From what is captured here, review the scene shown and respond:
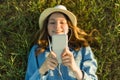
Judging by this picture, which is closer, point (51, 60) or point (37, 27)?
point (51, 60)

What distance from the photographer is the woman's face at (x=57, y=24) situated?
372cm

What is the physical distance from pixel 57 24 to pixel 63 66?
0.39 m

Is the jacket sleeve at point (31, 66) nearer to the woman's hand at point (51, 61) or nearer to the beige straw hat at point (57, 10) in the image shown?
the beige straw hat at point (57, 10)

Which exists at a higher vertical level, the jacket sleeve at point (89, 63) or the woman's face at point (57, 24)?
the woman's face at point (57, 24)

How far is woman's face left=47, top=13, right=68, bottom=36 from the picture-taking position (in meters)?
3.72

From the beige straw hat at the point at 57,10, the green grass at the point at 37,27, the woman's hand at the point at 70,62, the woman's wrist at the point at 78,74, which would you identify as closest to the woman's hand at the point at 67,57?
the woman's hand at the point at 70,62

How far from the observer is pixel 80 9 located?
4098 millimetres

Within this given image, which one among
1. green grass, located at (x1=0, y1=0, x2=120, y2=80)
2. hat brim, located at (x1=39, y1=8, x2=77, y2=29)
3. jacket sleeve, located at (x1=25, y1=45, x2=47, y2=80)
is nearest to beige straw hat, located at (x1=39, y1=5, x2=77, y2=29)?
hat brim, located at (x1=39, y1=8, x2=77, y2=29)

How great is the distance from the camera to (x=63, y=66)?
378 centimetres

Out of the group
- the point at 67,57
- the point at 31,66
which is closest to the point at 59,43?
the point at 67,57

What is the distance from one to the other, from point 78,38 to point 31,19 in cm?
53

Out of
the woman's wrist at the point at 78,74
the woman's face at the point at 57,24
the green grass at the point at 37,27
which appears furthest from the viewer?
the green grass at the point at 37,27

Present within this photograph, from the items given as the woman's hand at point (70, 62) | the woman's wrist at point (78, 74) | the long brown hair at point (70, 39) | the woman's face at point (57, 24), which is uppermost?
the woman's face at point (57, 24)

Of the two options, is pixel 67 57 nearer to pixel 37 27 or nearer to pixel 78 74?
pixel 78 74
